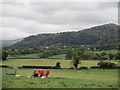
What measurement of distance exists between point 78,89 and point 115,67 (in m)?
46.8

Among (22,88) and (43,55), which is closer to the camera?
(22,88)

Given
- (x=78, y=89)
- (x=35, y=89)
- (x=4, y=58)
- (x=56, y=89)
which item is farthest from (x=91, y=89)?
(x=4, y=58)

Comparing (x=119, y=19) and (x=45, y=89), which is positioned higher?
(x=119, y=19)

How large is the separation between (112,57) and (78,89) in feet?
354

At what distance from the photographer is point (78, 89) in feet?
52.3

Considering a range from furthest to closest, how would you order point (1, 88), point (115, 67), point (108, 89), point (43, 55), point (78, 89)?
point (43, 55) → point (115, 67) → point (108, 89) → point (78, 89) → point (1, 88)

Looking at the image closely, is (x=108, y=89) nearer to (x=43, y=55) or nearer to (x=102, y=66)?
(x=102, y=66)

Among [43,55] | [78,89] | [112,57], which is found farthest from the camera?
[43,55]

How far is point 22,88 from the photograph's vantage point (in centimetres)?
1482

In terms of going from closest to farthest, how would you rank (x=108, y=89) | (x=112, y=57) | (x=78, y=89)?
1. (x=78, y=89)
2. (x=108, y=89)
3. (x=112, y=57)

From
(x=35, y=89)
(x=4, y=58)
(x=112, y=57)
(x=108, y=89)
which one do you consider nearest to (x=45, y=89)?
(x=35, y=89)

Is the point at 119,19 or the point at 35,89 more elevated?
the point at 119,19

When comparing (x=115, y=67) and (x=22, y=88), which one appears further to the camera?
(x=115, y=67)

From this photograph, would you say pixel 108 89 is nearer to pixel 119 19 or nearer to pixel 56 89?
pixel 56 89
